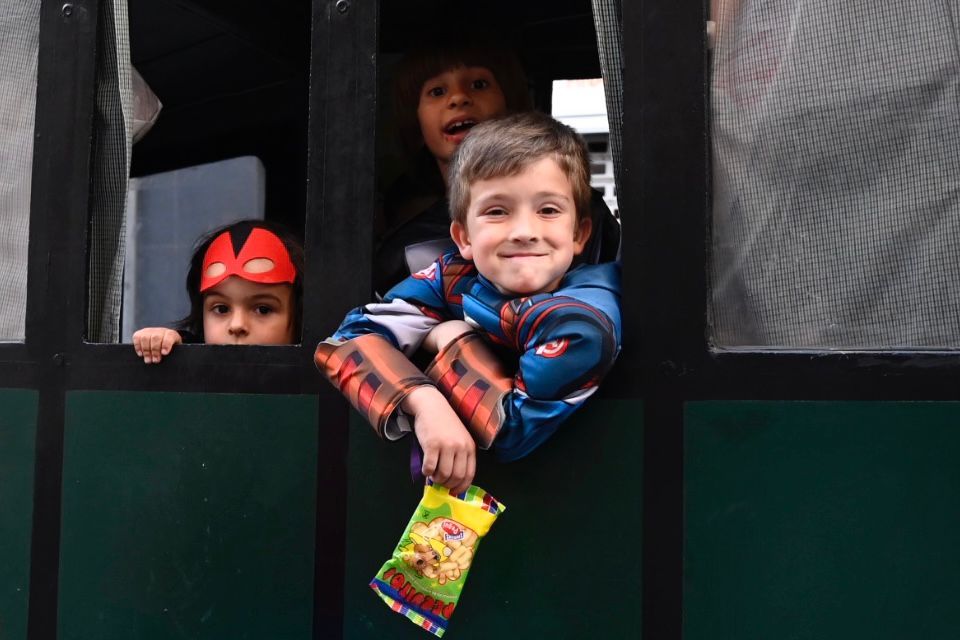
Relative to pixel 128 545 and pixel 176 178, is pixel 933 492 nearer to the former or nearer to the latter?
pixel 128 545

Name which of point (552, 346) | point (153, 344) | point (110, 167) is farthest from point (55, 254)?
point (552, 346)

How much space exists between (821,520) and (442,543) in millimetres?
626

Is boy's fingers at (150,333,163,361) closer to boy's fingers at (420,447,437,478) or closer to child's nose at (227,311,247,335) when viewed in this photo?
child's nose at (227,311,247,335)

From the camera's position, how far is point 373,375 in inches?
67.2

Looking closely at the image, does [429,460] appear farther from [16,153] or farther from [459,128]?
[16,153]

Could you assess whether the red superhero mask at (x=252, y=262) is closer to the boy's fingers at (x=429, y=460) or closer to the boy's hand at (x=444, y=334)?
the boy's hand at (x=444, y=334)

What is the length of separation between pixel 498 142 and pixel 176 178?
6368 millimetres

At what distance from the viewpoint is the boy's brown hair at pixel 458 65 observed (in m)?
2.52

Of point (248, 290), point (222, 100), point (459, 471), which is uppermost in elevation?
point (222, 100)

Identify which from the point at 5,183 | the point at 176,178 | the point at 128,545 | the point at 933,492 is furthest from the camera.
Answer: the point at 176,178

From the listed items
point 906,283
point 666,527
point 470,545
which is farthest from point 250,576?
point 906,283

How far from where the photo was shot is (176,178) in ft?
25.1

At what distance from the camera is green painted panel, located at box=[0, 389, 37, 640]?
7.11 feet

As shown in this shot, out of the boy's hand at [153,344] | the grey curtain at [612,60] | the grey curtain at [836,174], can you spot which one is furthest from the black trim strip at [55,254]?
the grey curtain at [836,174]
